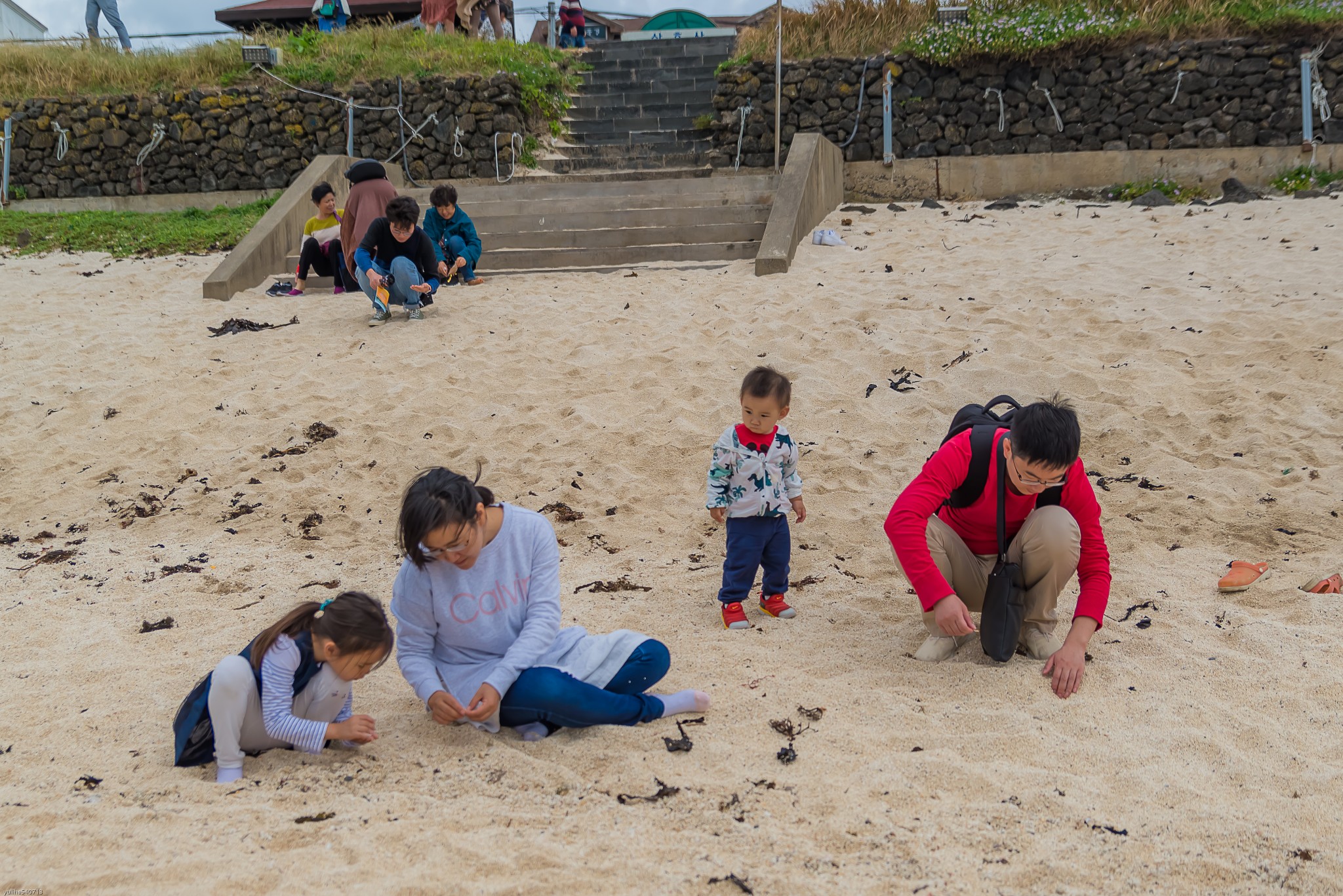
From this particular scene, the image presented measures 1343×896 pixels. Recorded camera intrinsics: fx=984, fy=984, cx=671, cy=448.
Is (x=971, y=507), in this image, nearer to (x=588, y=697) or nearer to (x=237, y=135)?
(x=588, y=697)

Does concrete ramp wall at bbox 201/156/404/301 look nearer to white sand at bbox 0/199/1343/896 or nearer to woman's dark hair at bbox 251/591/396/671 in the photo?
white sand at bbox 0/199/1343/896

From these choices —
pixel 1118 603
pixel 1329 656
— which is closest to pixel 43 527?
pixel 1118 603

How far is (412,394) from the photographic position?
6.25m

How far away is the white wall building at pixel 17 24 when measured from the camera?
1861cm

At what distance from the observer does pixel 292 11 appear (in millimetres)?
21766

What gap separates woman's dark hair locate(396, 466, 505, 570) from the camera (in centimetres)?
257

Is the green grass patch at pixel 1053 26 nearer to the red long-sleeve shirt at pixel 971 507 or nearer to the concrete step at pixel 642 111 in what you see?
the concrete step at pixel 642 111

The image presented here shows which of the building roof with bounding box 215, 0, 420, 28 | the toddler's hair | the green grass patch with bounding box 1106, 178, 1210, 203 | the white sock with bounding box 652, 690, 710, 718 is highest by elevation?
the building roof with bounding box 215, 0, 420, 28

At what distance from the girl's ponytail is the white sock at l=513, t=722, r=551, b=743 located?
0.62 metres

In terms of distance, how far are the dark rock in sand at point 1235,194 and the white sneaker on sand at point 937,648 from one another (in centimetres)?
793

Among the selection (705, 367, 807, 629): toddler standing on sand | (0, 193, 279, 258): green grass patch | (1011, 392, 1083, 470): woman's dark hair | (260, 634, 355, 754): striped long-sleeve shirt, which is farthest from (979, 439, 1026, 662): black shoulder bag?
(0, 193, 279, 258): green grass patch

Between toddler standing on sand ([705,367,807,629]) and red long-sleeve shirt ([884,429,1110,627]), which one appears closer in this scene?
red long-sleeve shirt ([884,429,1110,627])

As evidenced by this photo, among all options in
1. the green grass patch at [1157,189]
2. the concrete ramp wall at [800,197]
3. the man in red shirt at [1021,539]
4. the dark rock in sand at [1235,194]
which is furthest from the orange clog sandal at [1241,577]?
the green grass patch at [1157,189]

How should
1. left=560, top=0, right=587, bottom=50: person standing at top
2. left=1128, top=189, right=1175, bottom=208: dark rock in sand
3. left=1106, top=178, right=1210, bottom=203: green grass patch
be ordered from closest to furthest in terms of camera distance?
left=1128, top=189, right=1175, bottom=208: dark rock in sand → left=1106, top=178, right=1210, bottom=203: green grass patch → left=560, top=0, right=587, bottom=50: person standing at top
